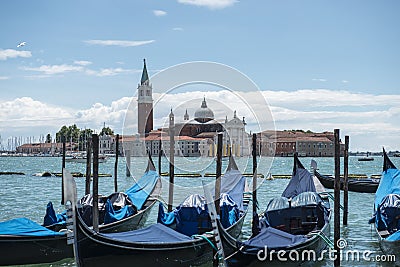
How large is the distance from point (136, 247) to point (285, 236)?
1.63 metres

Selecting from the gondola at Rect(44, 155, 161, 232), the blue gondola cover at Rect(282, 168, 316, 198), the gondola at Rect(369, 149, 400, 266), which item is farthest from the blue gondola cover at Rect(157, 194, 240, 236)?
the blue gondola cover at Rect(282, 168, 316, 198)

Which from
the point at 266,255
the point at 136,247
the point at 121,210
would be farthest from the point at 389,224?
the point at 121,210

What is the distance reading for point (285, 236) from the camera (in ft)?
19.9

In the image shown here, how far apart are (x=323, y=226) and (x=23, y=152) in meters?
87.7

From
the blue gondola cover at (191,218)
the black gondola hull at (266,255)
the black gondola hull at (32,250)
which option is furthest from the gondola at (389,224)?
the black gondola hull at (32,250)

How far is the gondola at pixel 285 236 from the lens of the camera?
5.59 metres

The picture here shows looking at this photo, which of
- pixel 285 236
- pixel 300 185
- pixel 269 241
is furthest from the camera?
pixel 300 185

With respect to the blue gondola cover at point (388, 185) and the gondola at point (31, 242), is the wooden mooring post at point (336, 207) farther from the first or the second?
the gondola at point (31, 242)

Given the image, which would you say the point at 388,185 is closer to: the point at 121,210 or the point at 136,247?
the point at 121,210

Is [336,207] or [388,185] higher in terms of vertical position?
[388,185]

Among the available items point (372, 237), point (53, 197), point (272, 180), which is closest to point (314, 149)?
point (272, 180)

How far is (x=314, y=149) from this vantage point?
68.4 metres

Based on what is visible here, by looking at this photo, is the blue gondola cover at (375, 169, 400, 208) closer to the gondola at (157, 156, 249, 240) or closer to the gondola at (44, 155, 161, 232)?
the gondola at (157, 156, 249, 240)

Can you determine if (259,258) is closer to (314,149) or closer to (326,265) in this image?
(326,265)
